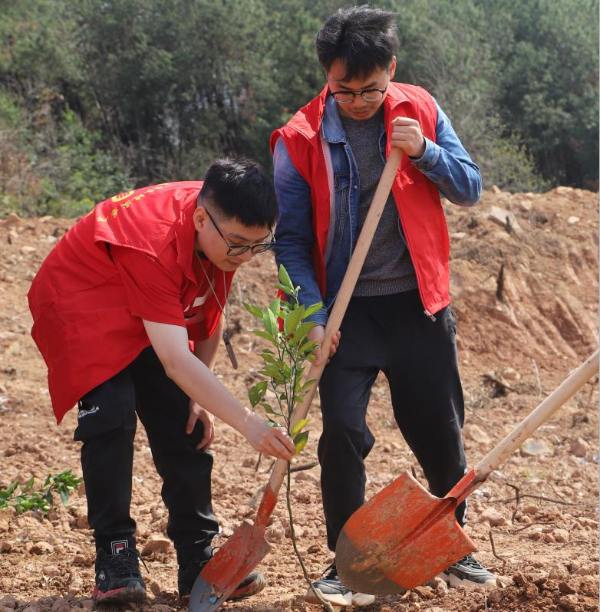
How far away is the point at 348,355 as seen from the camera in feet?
10.1

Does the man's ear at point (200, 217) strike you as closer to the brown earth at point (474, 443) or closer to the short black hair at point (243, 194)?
the short black hair at point (243, 194)

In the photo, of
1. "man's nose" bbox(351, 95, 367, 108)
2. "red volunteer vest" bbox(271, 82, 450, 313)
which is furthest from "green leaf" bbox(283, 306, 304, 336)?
"man's nose" bbox(351, 95, 367, 108)

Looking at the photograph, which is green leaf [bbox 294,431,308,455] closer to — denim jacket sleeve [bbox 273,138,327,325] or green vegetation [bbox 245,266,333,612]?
green vegetation [bbox 245,266,333,612]

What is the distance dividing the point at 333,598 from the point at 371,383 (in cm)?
68

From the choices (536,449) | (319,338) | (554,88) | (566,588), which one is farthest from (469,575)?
(554,88)

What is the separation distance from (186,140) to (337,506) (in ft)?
64.0

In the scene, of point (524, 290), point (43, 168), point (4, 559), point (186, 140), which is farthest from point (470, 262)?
point (186, 140)

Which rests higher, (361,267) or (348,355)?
(361,267)

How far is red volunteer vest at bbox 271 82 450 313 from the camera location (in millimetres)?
3041

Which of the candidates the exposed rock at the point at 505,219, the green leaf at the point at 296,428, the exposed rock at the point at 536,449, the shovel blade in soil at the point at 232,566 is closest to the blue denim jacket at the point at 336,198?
Result: the green leaf at the point at 296,428

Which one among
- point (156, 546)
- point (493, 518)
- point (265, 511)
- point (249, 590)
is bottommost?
point (493, 518)

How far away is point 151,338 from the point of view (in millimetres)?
2789

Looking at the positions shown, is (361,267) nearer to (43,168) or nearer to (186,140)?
(43,168)

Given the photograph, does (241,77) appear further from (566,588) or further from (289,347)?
(566,588)
